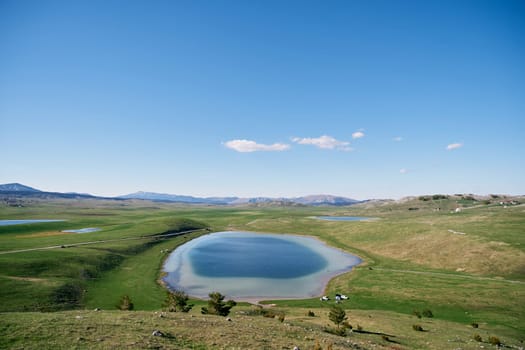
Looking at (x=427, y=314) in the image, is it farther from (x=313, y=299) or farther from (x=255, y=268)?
(x=255, y=268)

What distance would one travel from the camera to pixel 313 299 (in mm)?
63219

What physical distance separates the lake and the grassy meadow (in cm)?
532

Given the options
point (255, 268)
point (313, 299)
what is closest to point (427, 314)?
point (313, 299)

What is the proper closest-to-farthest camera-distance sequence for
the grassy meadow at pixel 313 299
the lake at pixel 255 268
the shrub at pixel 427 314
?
the grassy meadow at pixel 313 299 < the shrub at pixel 427 314 < the lake at pixel 255 268

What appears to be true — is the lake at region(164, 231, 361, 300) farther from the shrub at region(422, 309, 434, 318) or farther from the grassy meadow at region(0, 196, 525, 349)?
the shrub at region(422, 309, 434, 318)

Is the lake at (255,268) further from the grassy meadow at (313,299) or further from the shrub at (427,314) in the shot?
the shrub at (427,314)

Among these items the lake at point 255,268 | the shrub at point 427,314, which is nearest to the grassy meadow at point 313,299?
the shrub at point 427,314

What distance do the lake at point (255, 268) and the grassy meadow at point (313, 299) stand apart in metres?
5.32

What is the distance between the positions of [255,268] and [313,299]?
31955 millimetres

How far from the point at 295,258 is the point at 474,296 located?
58496 mm

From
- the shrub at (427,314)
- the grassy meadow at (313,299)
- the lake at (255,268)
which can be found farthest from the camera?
the lake at (255,268)

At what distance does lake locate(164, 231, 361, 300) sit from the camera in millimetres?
69925

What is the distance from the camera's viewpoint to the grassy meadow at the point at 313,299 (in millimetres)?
22141

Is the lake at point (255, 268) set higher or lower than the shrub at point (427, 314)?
lower
